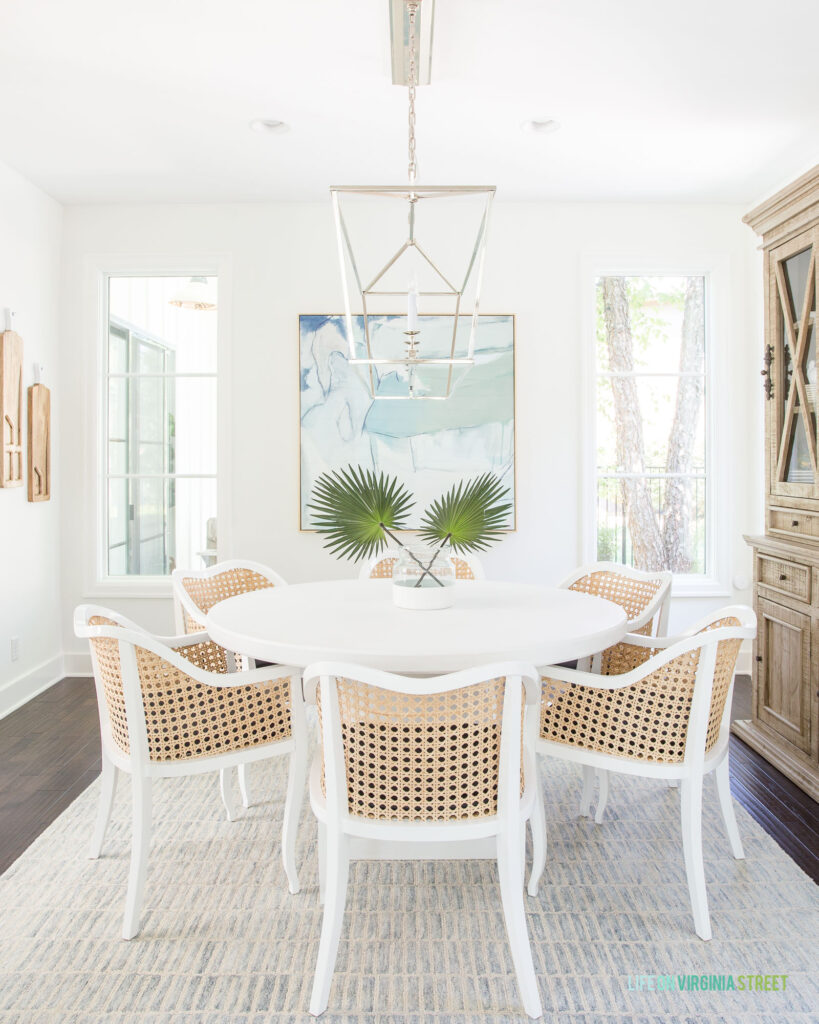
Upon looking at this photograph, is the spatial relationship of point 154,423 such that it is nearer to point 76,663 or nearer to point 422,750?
point 76,663

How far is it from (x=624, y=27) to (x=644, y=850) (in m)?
2.68

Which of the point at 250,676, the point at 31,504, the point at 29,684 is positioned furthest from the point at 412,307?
the point at 29,684

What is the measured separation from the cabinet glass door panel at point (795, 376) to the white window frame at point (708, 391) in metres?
1.09

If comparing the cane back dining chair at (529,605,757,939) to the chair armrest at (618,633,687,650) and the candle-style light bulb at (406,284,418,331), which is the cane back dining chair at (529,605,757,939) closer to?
the chair armrest at (618,633,687,650)

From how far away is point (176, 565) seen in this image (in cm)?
443

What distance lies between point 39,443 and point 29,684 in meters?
1.27

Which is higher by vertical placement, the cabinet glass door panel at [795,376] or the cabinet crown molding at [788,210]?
the cabinet crown molding at [788,210]

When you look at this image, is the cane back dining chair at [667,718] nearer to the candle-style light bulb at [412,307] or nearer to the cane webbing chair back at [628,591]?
the cane webbing chair back at [628,591]

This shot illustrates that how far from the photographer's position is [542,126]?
3.25m

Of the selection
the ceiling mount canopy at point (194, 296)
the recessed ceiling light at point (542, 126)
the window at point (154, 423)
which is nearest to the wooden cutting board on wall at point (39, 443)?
the window at point (154, 423)

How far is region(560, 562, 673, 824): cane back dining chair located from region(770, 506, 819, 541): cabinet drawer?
62 cm

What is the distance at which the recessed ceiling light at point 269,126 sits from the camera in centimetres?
320

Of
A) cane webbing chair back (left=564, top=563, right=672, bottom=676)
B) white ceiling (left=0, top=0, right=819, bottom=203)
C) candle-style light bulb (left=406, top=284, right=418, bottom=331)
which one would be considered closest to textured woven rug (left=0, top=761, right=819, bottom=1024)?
cane webbing chair back (left=564, top=563, right=672, bottom=676)

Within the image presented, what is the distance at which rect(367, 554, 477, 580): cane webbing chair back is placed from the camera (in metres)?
3.37
